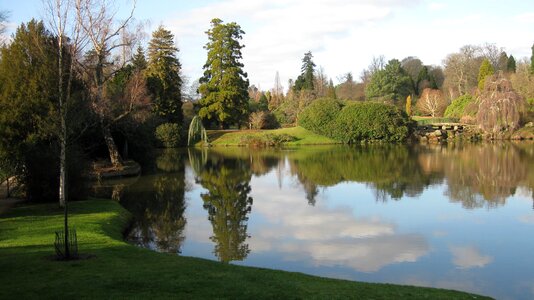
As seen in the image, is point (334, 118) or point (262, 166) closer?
point (262, 166)

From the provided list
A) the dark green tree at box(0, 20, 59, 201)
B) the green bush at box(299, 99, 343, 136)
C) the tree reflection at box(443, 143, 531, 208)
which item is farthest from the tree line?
the tree reflection at box(443, 143, 531, 208)

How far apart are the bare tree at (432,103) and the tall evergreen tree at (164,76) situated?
118 feet

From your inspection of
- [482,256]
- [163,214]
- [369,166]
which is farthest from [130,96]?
[482,256]

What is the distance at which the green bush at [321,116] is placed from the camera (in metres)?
56.7

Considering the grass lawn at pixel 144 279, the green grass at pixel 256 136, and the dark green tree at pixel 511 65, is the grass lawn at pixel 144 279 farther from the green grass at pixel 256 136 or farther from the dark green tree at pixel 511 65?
the dark green tree at pixel 511 65

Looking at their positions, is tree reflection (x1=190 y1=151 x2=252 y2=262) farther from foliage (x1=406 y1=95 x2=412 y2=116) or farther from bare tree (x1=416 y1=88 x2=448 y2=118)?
foliage (x1=406 y1=95 x2=412 y2=116)

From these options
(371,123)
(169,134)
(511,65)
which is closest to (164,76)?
(169,134)

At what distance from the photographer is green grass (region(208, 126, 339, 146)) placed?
5628cm

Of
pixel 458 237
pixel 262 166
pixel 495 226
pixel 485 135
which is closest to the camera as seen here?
pixel 458 237

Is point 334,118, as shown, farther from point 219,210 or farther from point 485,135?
point 219,210

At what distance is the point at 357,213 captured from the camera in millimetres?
17359

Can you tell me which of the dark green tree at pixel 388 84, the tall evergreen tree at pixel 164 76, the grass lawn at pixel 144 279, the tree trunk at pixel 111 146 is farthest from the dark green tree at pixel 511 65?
the grass lawn at pixel 144 279

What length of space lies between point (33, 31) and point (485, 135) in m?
48.4

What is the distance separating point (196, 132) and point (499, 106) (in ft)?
105
